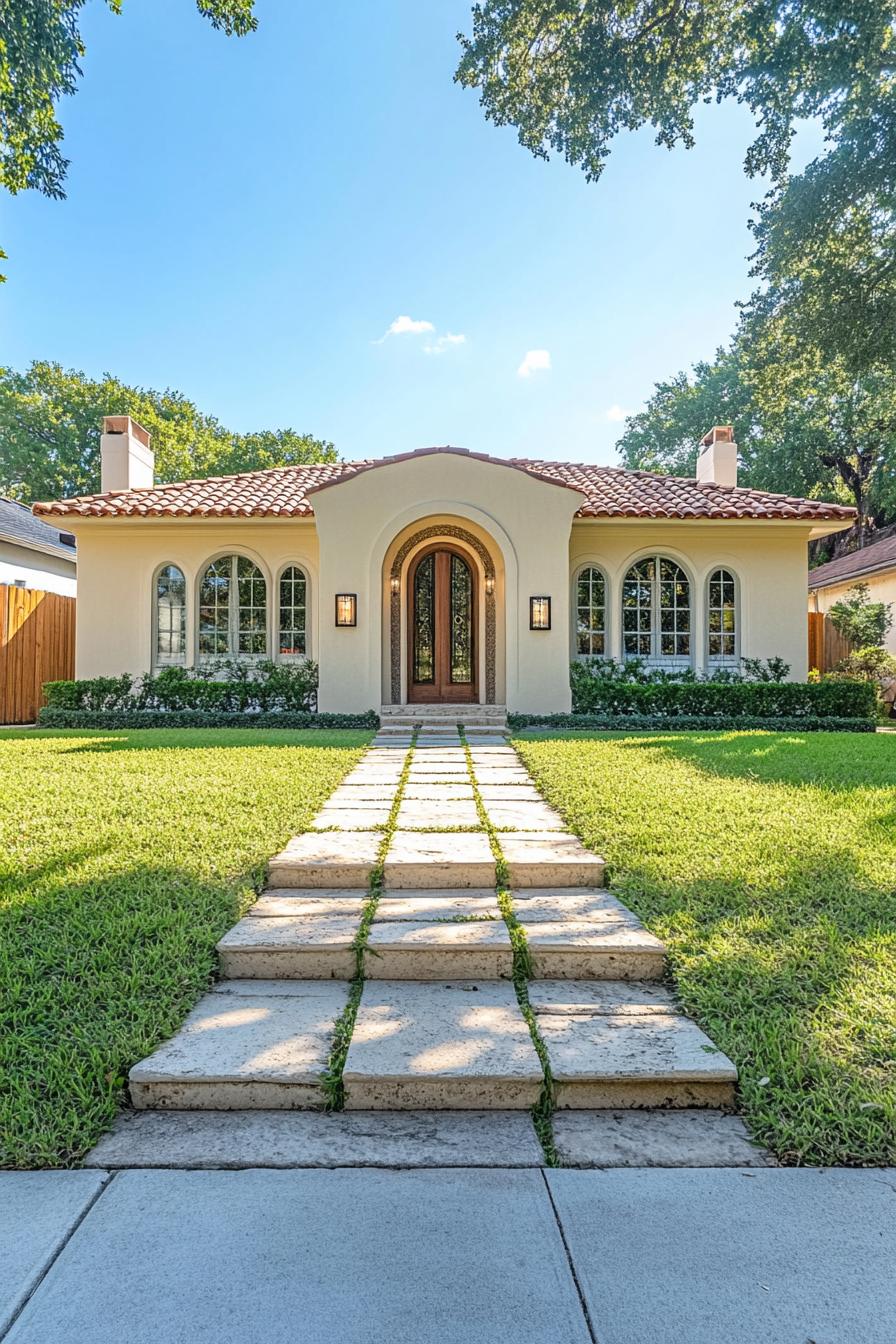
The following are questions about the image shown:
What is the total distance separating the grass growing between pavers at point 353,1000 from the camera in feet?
7.00

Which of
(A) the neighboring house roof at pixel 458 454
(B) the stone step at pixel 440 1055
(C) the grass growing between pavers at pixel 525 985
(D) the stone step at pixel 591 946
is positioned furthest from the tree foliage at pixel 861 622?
(B) the stone step at pixel 440 1055

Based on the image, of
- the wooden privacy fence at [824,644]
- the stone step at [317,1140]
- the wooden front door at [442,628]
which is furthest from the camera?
the wooden privacy fence at [824,644]

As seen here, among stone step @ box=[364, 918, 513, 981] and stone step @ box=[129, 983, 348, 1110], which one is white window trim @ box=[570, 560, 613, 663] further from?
stone step @ box=[129, 983, 348, 1110]

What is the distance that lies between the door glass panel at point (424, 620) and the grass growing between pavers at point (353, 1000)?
8.13 metres

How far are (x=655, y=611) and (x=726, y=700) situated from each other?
2.52 metres

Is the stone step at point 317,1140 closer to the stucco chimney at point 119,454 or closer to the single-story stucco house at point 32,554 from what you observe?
the stucco chimney at point 119,454

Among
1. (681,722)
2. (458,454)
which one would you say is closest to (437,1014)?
(681,722)

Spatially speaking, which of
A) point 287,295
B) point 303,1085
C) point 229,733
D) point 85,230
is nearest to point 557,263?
point 287,295

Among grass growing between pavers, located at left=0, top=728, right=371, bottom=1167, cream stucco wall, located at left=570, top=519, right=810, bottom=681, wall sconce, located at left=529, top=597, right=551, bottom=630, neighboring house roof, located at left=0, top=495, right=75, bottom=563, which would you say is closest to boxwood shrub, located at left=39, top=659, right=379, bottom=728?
wall sconce, located at left=529, top=597, right=551, bottom=630

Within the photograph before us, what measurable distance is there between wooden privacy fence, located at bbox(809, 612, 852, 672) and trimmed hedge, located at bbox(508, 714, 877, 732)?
5.73 m

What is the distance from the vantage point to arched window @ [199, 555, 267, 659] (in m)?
13.0

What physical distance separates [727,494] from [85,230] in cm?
1790

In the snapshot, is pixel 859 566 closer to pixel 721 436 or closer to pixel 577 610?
pixel 721 436

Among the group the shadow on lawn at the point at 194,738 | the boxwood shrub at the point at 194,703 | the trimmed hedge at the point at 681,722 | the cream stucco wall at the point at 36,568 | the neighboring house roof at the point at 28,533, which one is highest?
the neighboring house roof at the point at 28,533
